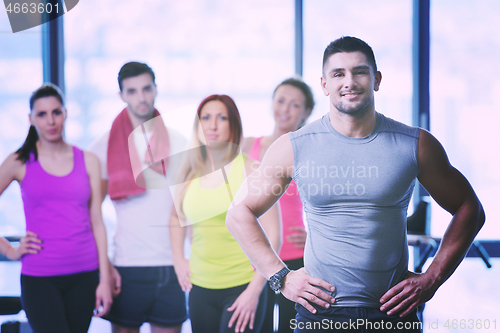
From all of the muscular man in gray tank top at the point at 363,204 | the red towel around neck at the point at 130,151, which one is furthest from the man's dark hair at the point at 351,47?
the red towel around neck at the point at 130,151

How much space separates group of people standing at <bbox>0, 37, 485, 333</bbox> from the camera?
1232mm

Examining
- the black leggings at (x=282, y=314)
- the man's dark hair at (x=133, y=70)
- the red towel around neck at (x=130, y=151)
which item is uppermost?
the man's dark hair at (x=133, y=70)

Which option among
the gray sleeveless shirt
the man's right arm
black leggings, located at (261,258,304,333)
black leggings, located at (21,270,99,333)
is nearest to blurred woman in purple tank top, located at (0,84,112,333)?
black leggings, located at (21,270,99,333)

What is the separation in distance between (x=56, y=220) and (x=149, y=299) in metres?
0.62

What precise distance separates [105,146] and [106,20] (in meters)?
1.23

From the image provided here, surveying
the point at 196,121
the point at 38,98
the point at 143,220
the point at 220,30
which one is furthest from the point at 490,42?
the point at 38,98

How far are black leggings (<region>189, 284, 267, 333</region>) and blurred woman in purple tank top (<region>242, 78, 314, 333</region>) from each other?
0.87ft

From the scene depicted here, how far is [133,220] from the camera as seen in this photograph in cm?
196

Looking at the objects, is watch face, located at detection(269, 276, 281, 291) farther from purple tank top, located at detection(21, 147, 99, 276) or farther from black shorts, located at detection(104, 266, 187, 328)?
purple tank top, located at detection(21, 147, 99, 276)

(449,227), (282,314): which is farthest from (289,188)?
(449,227)

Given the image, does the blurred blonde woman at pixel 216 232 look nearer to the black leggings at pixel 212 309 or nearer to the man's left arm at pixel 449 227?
the black leggings at pixel 212 309

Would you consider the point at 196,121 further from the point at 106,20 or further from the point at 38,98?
the point at 106,20

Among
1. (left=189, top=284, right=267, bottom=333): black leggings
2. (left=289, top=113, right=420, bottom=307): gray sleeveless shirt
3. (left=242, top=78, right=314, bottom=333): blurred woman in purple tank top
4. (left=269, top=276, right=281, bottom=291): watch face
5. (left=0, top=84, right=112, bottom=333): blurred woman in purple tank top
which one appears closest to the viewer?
(left=289, top=113, right=420, bottom=307): gray sleeveless shirt

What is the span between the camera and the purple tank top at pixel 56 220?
1.91m
